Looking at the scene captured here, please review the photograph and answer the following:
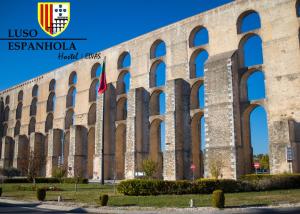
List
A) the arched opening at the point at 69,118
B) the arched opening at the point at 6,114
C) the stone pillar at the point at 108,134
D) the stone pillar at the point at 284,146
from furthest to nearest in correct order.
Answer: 1. the arched opening at the point at 6,114
2. the arched opening at the point at 69,118
3. the stone pillar at the point at 108,134
4. the stone pillar at the point at 284,146

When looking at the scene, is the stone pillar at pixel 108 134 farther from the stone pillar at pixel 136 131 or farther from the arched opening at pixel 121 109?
the stone pillar at pixel 136 131

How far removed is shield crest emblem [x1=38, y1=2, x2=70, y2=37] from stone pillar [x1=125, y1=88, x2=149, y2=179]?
36.1ft

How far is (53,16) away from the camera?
2361cm

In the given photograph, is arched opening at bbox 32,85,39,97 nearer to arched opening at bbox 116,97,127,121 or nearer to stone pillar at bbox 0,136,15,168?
stone pillar at bbox 0,136,15,168

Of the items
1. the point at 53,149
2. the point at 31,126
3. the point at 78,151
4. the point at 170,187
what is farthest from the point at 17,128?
the point at 170,187

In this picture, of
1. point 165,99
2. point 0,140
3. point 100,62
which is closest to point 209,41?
point 165,99

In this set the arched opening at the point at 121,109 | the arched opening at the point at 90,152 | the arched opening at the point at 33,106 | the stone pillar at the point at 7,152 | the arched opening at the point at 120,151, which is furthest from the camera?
the stone pillar at the point at 7,152

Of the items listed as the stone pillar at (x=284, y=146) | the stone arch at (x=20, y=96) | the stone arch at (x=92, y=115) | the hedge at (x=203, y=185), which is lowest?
the hedge at (x=203, y=185)

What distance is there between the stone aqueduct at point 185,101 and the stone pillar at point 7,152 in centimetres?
521

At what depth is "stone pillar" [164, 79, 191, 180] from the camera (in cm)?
2873

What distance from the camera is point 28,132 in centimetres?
4988

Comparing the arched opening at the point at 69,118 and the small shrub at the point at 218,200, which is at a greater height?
the arched opening at the point at 69,118

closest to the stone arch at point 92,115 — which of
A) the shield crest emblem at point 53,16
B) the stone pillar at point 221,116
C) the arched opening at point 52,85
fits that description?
the arched opening at point 52,85

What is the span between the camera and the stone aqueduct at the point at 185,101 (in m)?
25.2
